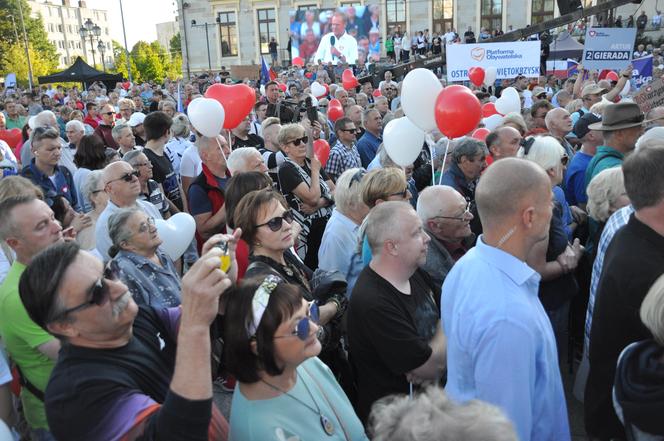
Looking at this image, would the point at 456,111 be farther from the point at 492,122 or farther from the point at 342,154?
the point at 492,122

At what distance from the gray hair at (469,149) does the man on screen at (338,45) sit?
95.3ft

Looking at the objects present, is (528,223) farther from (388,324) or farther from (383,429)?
(383,429)

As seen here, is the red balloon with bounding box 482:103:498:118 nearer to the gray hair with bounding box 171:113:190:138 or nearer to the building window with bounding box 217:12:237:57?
the gray hair with bounding box 171:113:190:138

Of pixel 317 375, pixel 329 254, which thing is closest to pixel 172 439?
pixel 317 375

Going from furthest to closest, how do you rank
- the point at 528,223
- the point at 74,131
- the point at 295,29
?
the point at 295,29
the point at 74,131
the point at 528,223

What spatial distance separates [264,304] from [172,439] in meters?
0.54

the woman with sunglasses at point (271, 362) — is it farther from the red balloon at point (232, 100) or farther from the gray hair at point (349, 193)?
the red balloon at point (232, 100)

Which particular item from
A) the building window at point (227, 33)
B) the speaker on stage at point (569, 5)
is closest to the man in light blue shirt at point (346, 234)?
the speaker on stage at point (569, 5)

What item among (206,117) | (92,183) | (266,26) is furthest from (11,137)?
(266,26)

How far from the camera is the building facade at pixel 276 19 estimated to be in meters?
35.1

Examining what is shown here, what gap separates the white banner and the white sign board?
0.89 m

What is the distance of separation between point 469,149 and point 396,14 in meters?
35.3

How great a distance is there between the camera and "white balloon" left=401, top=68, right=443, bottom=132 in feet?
14.4

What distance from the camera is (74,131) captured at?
6590mm
